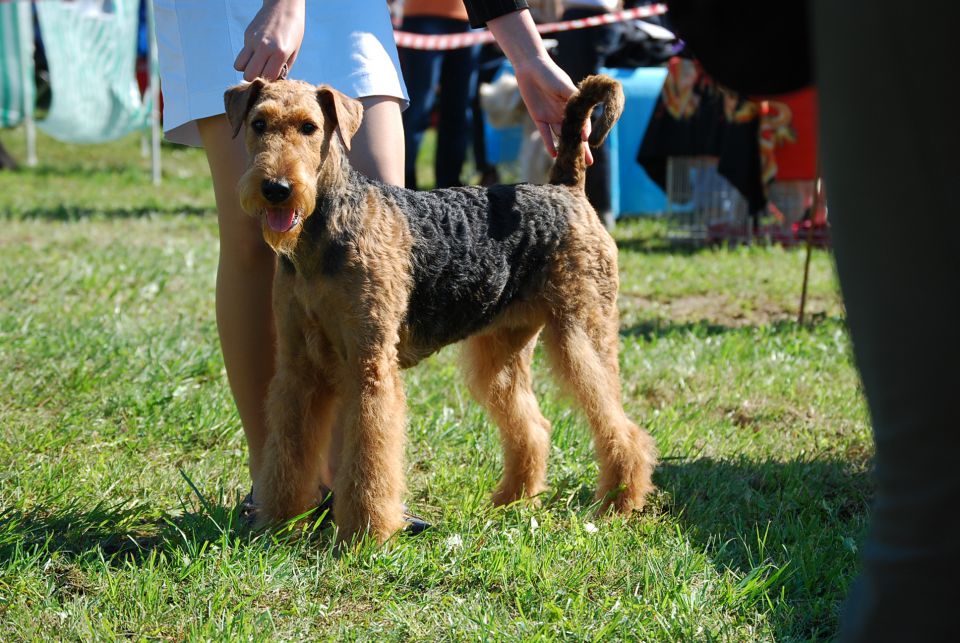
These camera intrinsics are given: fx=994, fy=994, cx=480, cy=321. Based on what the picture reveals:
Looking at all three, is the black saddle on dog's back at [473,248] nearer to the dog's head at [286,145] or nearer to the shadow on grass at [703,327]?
the dog's head at [286,145]

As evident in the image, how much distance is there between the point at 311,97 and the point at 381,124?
0.39m

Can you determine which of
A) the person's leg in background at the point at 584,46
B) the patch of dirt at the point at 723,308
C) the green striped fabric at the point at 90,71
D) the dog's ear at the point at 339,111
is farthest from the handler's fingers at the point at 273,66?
the green striped fabric at the point at 90,71

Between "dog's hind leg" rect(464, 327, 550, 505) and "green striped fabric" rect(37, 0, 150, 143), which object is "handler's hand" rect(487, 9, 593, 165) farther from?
"green striped fabric" rect(37, 0, 150, 143)


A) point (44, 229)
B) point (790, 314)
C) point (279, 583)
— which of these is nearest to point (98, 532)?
point (279, 583)

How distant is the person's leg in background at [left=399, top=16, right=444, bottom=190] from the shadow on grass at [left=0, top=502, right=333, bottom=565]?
213 inches

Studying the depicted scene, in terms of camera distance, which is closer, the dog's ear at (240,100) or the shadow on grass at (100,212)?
the dog's ear at (240,100)

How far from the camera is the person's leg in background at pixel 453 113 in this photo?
842cm

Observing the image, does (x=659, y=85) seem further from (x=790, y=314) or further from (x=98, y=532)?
(x=98, y=532)

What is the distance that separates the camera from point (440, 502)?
10.0 ft

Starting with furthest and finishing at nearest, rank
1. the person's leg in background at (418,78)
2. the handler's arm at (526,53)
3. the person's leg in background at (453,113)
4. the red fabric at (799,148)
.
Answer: the person's leg in background at (453,113) → the person's leg in background at (418,78) → the red fabric at (799,148) → the handler's arm at (526,53)

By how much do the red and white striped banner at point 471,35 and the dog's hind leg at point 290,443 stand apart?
5.07 meters

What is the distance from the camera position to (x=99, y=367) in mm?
3949

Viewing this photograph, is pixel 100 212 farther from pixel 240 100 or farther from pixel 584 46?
pixel 240 100

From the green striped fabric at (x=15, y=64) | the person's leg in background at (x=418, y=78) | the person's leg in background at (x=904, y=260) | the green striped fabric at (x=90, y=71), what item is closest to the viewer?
the person's leg in background at (x=904, y=260)
